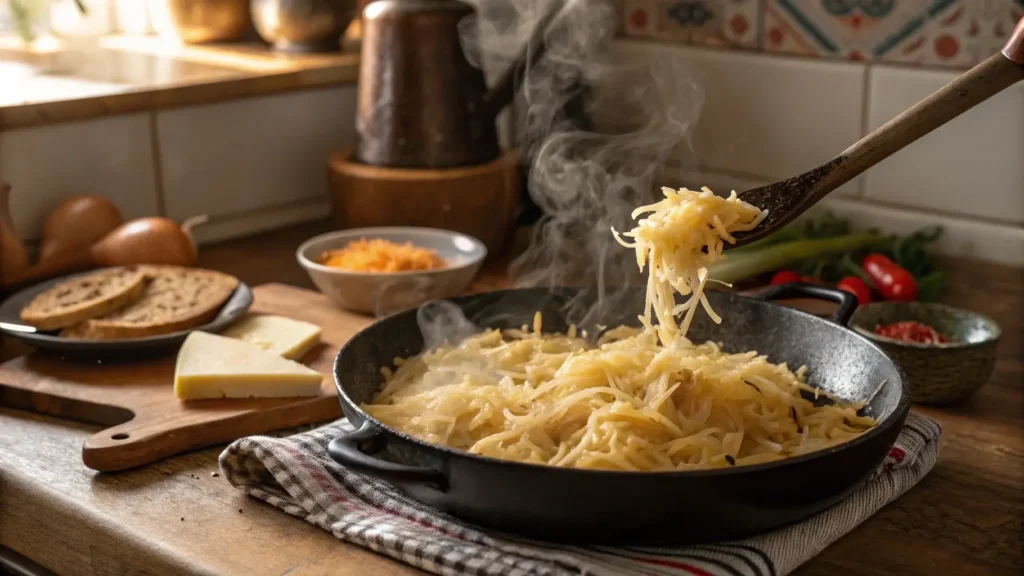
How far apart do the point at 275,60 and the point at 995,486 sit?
1.69m

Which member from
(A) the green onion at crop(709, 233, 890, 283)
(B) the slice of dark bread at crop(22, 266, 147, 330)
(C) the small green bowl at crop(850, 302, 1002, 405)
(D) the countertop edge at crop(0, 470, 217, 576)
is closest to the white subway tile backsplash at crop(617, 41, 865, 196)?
(A) the green onion at crop(709, 233, 890, 283)

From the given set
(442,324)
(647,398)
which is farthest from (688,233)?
(442,324)

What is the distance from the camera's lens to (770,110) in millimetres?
2236

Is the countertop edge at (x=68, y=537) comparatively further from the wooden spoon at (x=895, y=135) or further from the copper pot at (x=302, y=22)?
the copper pot at (x=302, y=22)

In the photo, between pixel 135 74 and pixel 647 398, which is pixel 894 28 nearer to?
pixel 647 398

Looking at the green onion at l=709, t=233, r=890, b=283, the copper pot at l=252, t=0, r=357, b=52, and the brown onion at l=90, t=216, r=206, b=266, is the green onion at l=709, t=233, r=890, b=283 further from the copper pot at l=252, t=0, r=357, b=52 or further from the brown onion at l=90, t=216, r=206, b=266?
the copper pot at l=252, t=0, r=357, b=52

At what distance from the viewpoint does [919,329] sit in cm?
152

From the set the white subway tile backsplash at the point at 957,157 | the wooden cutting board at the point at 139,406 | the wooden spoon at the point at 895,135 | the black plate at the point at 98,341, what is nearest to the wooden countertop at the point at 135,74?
the black plate at the point at 98,341

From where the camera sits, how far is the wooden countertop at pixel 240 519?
3.52ft

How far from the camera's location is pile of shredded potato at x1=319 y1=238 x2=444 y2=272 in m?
1.79

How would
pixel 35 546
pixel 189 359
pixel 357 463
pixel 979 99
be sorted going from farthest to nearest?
pixel 189 359 → pixel 35 546 → pixel 979 99 → pixel 357 463

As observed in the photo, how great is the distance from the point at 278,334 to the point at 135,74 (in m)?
0.89

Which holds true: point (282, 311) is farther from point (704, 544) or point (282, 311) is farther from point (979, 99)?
point (979, 99)

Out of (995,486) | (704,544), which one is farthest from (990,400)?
(704,544)
